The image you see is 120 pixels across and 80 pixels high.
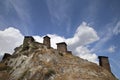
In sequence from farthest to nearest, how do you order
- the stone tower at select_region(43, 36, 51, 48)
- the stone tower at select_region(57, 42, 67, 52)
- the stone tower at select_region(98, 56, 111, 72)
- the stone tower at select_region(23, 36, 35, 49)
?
the stone tower at select_region(98, 56, 111, 72) → the stone tower at select_region(43, 36, 51, 48) → the stone tower at select_region(57, 42, 67, 52) → the stone tower at select_region(23, 36, 35, 49)

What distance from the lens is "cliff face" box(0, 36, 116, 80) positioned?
34.0 metres

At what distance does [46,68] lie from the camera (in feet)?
114

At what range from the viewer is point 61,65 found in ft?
124

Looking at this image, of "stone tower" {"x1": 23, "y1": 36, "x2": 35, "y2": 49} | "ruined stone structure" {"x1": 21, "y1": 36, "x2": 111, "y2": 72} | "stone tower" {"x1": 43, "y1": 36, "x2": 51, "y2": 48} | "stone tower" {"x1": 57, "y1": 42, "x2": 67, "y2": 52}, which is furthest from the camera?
"stone tower" {"x1": 43, "y1": 36, "x2": 51, "y2": 48}

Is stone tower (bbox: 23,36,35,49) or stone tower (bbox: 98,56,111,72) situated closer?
stone tower (bbox: 23,36,35,49)

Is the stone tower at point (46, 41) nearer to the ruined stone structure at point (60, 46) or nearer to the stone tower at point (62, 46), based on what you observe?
the ruined stone structure at point (60, 46)

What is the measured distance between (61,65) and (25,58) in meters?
11.0

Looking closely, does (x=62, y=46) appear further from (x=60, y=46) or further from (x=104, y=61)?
(x=104, y=61)

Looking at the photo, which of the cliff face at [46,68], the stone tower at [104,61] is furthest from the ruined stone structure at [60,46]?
the cliff face at [46,68]

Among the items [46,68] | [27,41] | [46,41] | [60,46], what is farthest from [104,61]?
[27,41]

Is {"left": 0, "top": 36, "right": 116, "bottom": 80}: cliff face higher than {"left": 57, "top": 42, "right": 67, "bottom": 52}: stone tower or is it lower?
lower

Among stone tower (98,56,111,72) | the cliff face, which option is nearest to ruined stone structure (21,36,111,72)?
stone tower (98,56,111,72)

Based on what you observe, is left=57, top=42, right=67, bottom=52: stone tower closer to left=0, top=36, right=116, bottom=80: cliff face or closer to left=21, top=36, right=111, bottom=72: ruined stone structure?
left=21, top=36, right=111, bottom=72: ruined stone structure

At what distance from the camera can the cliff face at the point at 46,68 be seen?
1339 inches
